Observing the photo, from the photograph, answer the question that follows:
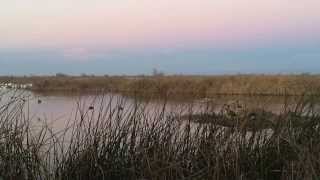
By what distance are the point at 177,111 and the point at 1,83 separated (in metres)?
2.27

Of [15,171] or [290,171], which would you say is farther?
[15,171]

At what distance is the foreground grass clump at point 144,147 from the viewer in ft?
19.9

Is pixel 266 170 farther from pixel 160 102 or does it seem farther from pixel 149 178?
pixel 160 102

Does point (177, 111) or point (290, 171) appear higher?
point (177, 111)

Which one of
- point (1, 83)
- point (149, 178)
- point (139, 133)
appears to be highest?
point (1, 83)

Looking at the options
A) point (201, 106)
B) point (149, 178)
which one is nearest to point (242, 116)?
point (201, 106)

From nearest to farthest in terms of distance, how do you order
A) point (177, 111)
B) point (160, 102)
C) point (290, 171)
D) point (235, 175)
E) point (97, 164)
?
point (290, 171) < point (235, 175) < point (97, 164) < point (177, 111) < point (160, 102)

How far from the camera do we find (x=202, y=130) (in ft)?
20.5

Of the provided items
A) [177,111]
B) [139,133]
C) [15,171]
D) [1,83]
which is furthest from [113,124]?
[1,83]

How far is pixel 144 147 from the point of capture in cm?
622

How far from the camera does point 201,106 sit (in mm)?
6742

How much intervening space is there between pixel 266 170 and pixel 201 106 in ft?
3.84

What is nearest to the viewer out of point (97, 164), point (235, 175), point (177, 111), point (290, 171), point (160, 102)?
point (290, 171)

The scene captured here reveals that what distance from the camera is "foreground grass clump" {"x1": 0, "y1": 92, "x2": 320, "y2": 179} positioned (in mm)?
6051
